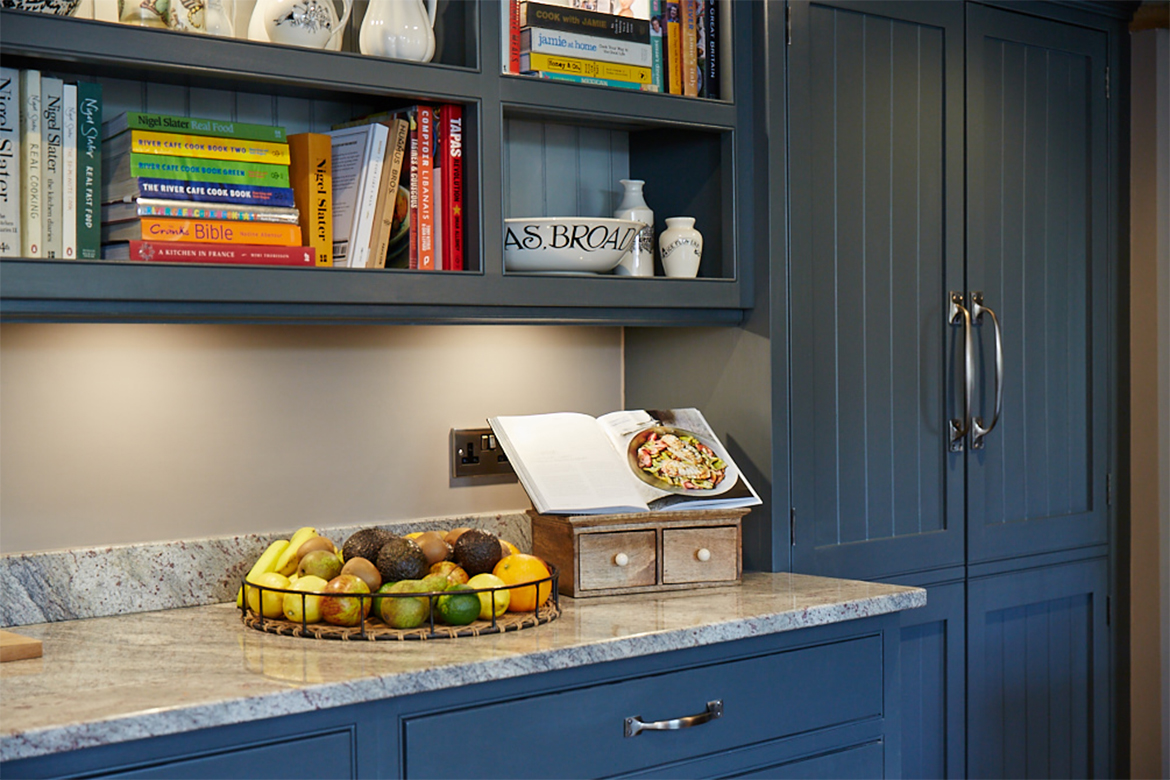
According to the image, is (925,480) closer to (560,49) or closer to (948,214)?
(948,214)

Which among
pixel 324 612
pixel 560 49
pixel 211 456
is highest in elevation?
pixel 560 49

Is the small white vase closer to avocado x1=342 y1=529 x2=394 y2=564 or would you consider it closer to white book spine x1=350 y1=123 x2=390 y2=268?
white book spine x1=350 y1=123 x2=390 y2=268

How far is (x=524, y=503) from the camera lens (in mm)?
2404

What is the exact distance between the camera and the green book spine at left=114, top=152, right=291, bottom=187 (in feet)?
5.60

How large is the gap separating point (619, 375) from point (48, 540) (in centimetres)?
118

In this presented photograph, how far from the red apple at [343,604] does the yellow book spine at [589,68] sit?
3.01 ft

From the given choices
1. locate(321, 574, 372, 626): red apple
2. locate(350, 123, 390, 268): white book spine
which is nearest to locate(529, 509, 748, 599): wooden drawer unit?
locate(321, 574, 372, 626): red apple

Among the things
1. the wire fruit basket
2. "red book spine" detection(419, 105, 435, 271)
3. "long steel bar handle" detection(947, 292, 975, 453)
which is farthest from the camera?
"long steel bar handle" detection(947, 292, 975, 453)

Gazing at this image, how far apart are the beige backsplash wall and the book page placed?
224 mm

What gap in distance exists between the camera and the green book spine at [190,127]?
1715 mm

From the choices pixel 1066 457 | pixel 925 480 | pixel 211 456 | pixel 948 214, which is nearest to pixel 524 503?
pixel 211 456

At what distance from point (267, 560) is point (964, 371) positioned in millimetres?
1492

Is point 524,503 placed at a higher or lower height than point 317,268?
Answer: lower

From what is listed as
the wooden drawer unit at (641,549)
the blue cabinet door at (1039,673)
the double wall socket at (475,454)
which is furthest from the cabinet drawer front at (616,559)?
the blue cabinet door at (1039,673)
